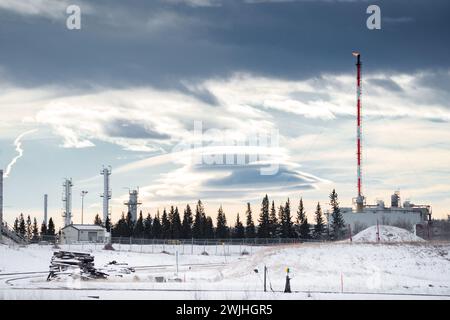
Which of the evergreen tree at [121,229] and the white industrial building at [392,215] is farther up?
the white industrial building at [392,215]

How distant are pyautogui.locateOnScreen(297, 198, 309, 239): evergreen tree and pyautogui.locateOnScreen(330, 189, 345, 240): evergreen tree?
5.20 meters

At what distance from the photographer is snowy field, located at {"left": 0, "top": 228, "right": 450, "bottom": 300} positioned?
35.8 metres

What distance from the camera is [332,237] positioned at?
126062 millimetres

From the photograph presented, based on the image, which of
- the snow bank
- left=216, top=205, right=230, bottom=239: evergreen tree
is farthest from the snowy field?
left=216, top=205, right=230, bottom=239: evergreen tree

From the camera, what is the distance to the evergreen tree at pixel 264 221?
418 ft

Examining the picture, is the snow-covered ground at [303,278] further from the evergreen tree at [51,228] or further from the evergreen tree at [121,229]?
the evergreen tree at [51,228]

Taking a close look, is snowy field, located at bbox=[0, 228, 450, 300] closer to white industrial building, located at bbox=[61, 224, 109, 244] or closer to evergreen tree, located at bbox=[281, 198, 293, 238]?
white industrial building, located at bbox=[61, 224, 109, 244]

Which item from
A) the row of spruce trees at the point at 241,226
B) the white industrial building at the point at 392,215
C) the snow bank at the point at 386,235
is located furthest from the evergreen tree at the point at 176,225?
the snow bank at the point at 386,235

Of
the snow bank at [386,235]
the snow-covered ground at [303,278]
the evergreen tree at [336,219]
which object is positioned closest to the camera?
the snow-covered ground at [303,278]

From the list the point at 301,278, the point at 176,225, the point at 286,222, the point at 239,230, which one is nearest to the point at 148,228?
the point at 176,225

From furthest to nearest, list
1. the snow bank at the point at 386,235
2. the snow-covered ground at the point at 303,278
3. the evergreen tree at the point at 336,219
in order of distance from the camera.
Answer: the evergreen tree at the point at 336,219
the snow bank at the point at 386,235
the snow-covered ground at the point at 303,278

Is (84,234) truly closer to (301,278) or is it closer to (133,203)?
(133,203)
